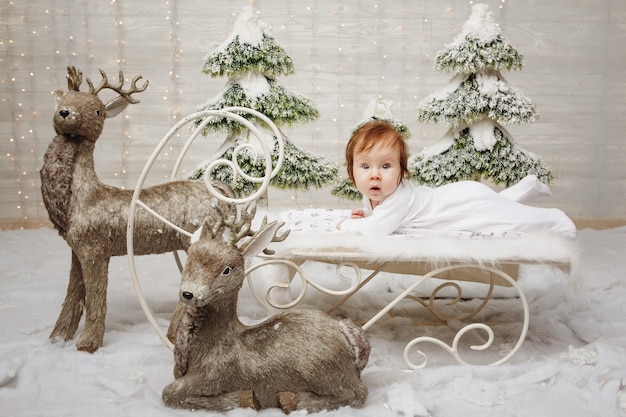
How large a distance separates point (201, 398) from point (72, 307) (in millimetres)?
829

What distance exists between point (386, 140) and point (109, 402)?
1254 mm

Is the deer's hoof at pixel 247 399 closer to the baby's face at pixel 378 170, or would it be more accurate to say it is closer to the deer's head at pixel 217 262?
the deer's head at pixel 217 262

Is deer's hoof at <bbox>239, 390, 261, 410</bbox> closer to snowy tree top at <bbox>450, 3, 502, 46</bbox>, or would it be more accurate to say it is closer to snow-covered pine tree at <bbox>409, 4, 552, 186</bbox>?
snow-covered pine tree at <bbox>409, 4, 552, 186</bbox>

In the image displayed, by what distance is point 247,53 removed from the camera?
3236 mm

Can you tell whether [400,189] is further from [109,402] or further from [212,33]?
[212,33]

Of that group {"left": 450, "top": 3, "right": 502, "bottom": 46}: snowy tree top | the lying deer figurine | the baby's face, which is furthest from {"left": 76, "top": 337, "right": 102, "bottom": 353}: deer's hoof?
{"left": 450, "top": 3, "right": 502, "bottom": 46}: snowy tree top

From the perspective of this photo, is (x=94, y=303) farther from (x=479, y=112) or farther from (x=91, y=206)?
(x=479, y=112)

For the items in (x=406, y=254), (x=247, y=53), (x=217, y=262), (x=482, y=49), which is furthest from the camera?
(x=482, y=49)

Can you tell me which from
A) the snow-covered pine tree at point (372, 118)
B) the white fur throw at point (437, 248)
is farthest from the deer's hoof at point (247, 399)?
the snow-covered pine tree at point (372, 118)

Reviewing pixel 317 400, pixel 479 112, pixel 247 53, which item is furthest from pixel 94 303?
pixel 479 112

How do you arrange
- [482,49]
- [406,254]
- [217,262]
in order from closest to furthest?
[217,262]
[406,254]
[482,49]

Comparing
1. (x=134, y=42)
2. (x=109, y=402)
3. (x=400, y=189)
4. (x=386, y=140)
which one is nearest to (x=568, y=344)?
(x=400, y=189)

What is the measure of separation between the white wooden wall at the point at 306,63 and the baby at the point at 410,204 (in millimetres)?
2153

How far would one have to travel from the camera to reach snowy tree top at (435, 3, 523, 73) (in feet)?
11.3
